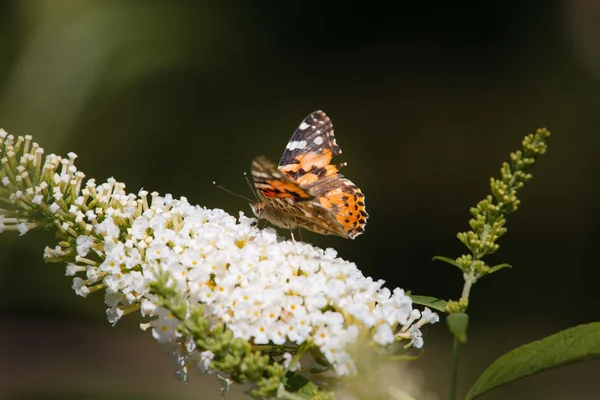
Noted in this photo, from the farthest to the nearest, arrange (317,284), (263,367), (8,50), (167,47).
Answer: (167,47), (8,50), (317,284), (263,367)

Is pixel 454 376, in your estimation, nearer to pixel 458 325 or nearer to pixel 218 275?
pixel 458 325

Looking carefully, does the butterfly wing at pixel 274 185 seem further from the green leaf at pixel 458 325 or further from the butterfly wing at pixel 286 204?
the green leaf at pixel 458 325

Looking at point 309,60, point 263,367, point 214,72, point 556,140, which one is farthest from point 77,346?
point 263,367

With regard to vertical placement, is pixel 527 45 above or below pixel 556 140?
above

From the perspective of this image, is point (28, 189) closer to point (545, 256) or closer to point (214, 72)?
point (214, 72)

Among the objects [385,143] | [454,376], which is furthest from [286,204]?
[385,143]

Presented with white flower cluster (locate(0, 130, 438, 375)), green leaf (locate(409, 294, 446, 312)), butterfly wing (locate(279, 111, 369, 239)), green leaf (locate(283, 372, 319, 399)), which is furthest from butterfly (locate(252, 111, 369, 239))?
green leaf (locate(283, 372, 319, 399))

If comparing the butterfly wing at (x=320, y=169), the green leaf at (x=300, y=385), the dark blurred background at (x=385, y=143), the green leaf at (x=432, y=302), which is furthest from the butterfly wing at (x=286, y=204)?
the dark blurred background at (x=385, y=143)

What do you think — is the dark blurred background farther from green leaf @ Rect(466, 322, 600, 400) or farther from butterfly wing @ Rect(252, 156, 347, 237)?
green leaf @ Rect(466, 322, 600, 400)
